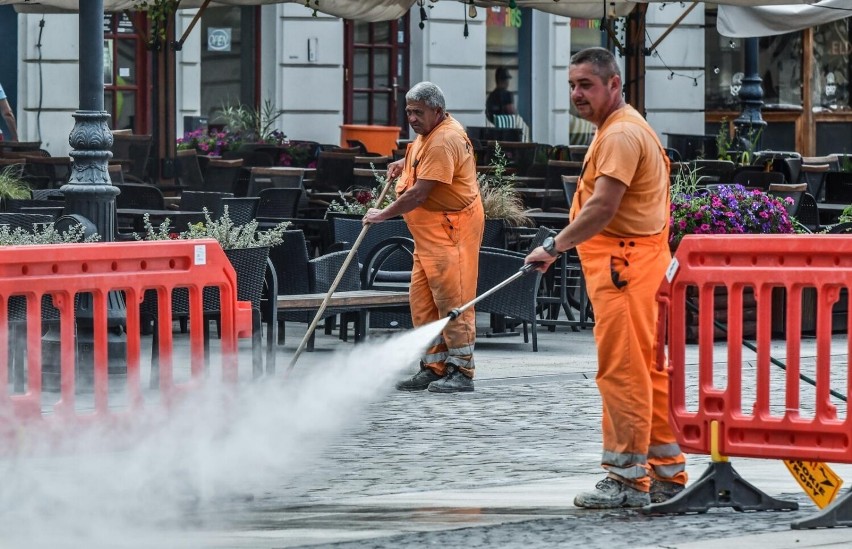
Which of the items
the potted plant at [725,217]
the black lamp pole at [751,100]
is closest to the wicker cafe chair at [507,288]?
the potted plant at [725,217]

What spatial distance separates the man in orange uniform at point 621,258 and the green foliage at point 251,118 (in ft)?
50.1

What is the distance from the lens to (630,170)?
7344mm

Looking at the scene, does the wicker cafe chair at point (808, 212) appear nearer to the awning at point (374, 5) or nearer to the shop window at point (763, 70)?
the awning at point (374, 5)

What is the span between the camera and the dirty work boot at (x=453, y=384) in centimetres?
1096

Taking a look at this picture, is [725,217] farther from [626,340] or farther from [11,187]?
[626,340]

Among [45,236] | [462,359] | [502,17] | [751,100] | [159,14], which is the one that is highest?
[502,17]

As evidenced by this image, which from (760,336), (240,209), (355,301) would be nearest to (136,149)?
(240,209)

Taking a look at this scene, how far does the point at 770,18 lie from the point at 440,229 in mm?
9048

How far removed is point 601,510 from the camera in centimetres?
746

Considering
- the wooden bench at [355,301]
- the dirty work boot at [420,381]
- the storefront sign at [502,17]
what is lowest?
the dirty work boot at [420,381]

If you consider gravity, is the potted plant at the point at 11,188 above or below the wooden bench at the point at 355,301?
above

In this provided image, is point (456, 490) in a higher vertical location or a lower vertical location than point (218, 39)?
lower

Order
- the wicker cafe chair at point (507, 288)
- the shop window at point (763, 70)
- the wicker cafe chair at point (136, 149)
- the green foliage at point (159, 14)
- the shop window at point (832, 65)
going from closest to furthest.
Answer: the wicker cafe chair at point (507, 288)
the green foliage at point (159, 14)
the wicker cafe chair at point (136, 149)
the shop window at point (763, 70)
the shop window at point (832, 65)

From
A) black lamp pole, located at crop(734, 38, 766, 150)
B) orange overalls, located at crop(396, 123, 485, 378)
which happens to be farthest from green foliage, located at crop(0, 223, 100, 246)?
black lamp pole, located at crop(734, 38, 766, 150)
